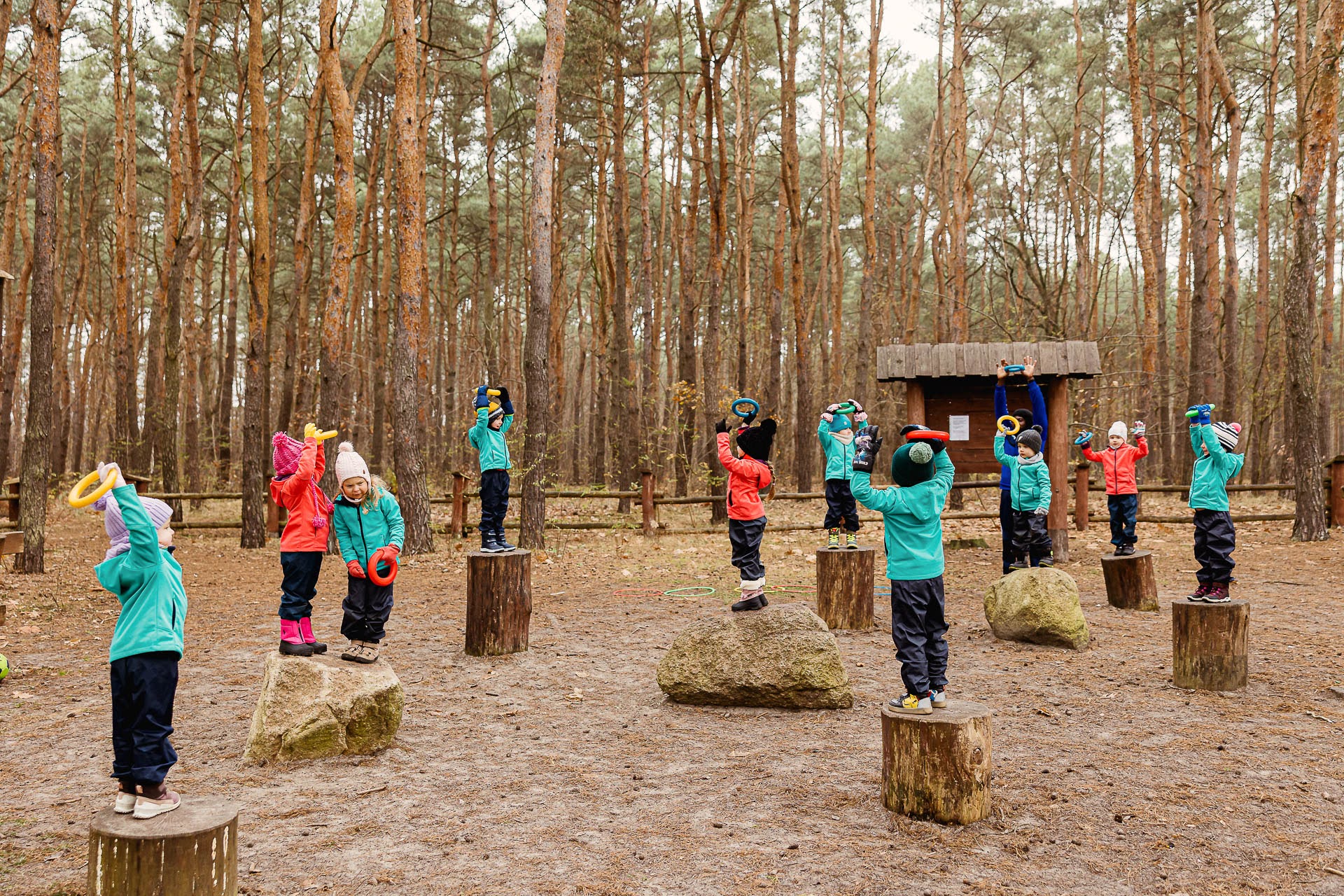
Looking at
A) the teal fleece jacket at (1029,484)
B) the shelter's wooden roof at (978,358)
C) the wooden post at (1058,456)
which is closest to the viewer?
the teal fleece jacket at (1029,484)

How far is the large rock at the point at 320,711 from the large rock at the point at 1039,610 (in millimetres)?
5404

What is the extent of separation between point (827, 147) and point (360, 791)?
26.0m

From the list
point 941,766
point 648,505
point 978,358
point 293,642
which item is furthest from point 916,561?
point 648,505

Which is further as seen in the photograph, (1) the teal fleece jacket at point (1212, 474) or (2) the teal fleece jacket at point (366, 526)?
(1) the teal fleece jacket at point (1212, 474)

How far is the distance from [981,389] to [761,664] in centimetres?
731

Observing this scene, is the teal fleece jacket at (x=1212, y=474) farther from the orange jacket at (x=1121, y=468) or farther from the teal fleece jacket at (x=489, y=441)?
the teal fleece jacket at (x=489, y=441)

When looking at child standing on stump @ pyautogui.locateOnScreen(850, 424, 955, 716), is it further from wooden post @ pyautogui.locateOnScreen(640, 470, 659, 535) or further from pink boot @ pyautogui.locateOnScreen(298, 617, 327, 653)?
wooden post @ pyautogui.locateOnScreen(640, 470, 659, 535)

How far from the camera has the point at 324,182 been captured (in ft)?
83.2

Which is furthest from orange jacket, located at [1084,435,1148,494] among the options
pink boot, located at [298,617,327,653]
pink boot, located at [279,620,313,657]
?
pink boot, located at [279,620,313,657]

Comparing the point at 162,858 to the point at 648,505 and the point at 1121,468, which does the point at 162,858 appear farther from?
the point at 648,505

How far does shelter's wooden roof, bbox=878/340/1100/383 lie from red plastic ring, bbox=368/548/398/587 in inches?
298

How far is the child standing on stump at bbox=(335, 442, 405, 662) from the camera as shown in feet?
19.0

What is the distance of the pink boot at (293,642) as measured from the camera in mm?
5711

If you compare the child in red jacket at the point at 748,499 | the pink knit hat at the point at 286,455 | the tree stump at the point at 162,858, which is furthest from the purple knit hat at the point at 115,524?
the child in red jacket at the point at 748,499
